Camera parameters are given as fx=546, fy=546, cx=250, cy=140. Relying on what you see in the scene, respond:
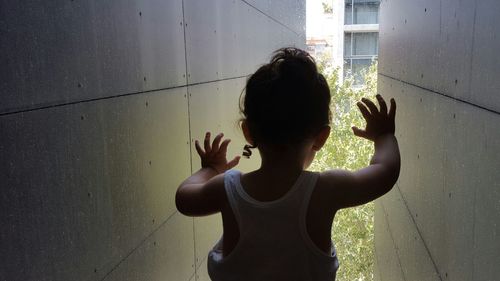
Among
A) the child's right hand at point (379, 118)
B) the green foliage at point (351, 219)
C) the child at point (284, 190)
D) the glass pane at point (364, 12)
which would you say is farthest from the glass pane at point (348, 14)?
the child at point (284, 190)

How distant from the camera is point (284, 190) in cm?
161

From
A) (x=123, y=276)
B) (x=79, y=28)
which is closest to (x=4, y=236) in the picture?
(x=79, y=28)

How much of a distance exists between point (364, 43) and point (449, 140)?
799 inches

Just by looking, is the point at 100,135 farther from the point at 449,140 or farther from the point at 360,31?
the point at 360,31

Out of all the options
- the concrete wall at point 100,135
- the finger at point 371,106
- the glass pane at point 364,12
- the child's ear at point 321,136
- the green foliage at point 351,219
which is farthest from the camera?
the glass pane at point 364,12

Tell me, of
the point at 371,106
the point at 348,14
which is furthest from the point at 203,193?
the point at 348,14

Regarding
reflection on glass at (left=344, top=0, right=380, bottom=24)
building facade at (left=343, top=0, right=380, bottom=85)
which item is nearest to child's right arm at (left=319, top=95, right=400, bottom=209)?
building facade at (left=343, top=0, right=380, bottom=85)

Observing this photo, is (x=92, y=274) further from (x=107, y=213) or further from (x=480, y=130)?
(x=480, y=130)

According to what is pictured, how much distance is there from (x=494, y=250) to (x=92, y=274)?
3.72ft

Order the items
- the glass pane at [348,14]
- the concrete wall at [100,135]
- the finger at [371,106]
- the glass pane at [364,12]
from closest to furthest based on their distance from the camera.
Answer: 1. the concrete wall at [100,135]
2. the finger at [371,106]
3. the glass pane at [364,12]
4. the glass pane at [348,14]

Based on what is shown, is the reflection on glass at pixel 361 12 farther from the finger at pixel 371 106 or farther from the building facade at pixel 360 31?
the finger at pixel 371 106

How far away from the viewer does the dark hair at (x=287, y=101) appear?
162 centimetres

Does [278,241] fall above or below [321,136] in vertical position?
below

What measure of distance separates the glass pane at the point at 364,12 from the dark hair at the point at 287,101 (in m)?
20.6
